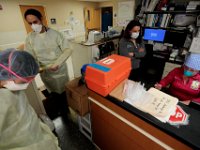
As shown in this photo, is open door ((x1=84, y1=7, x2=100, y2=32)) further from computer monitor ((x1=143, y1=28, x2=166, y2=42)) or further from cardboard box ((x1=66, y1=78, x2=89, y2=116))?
cardboard box ((x1=66, y1=78, x2=89, y2=116))

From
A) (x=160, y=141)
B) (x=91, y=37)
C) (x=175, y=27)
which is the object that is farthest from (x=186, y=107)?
(x=91, y=37)

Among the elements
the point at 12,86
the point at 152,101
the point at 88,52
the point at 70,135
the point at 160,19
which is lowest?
the point at 70,135

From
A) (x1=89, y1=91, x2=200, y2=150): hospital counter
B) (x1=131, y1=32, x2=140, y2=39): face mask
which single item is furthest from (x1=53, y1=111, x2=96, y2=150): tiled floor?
(x1=131, y1=32, x2=140, y2=39): face mask

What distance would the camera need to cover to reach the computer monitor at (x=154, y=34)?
2.77 metres

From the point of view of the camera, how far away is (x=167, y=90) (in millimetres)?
1482

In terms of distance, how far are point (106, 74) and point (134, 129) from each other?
449 millimetres

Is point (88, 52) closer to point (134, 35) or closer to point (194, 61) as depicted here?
point (134, 35)

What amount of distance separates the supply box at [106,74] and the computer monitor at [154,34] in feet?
7.02

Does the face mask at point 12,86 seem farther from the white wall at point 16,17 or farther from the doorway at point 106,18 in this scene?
the doorway at point 106,18

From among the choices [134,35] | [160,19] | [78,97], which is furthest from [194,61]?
[160,19]

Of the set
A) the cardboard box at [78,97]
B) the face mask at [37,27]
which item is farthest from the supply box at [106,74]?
the face mask at [37,27]

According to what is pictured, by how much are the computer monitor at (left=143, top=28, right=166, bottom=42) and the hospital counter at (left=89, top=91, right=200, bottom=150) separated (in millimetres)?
2321

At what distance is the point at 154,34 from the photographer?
287cm

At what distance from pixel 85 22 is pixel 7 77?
3.63 metres
